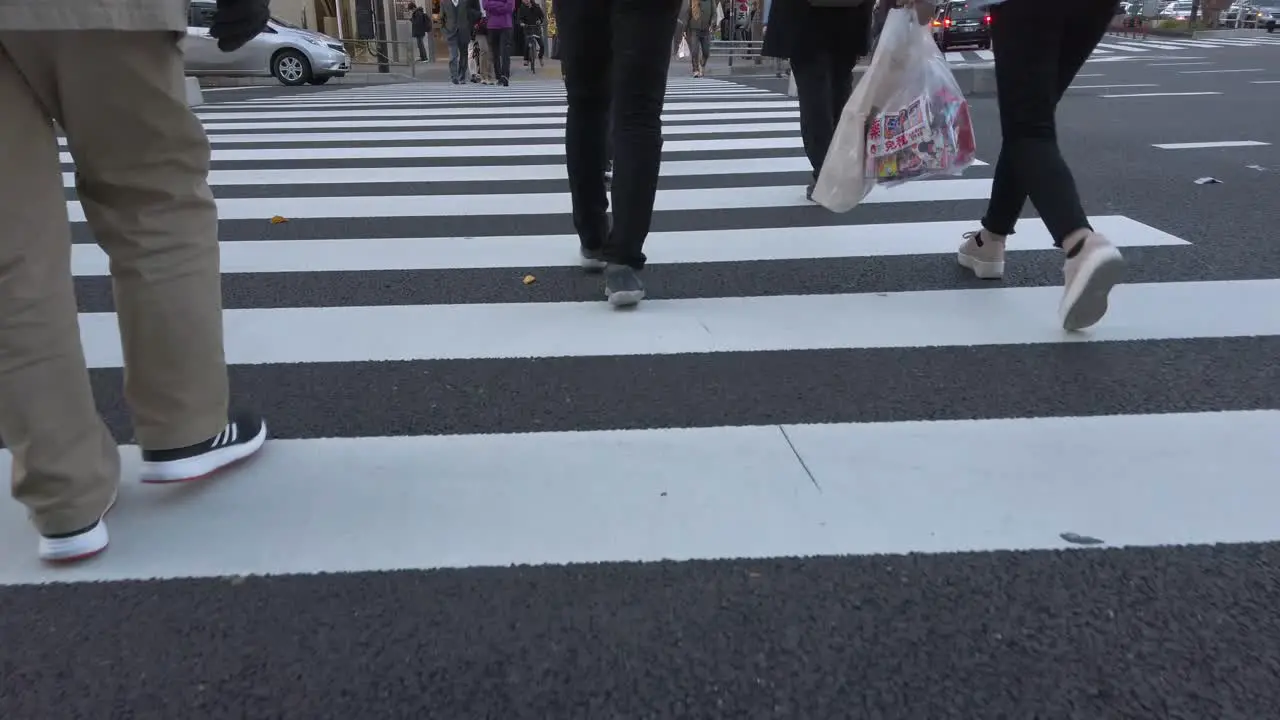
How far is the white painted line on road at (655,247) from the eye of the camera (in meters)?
3.80

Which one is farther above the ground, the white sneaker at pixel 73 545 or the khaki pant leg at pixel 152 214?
the khaki pant leg at pixel 152 214

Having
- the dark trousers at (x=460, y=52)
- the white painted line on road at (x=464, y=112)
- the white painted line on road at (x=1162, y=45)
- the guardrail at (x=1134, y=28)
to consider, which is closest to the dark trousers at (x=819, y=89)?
the white painted line on road at (x=464, y=112)

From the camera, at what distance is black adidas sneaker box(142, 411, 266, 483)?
185cm

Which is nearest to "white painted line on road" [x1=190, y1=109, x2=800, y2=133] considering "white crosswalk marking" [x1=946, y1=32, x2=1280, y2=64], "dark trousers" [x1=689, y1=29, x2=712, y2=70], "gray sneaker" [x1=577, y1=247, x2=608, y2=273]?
"gray sneaker" [x1=577, y1=247, x2=608, y2=273]

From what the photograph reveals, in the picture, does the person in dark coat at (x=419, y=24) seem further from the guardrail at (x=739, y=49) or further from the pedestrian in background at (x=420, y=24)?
the guardrail at (x=739, y=49)

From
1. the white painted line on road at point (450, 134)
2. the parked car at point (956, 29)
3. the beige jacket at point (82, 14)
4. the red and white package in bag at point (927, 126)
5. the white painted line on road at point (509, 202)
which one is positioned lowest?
the white painted line on road at point (509, 202)

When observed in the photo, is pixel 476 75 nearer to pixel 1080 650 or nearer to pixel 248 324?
pixel 248 324

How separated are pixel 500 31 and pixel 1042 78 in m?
14.1

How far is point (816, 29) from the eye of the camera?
459 centimetres

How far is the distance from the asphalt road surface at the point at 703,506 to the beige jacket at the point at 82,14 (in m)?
0.90

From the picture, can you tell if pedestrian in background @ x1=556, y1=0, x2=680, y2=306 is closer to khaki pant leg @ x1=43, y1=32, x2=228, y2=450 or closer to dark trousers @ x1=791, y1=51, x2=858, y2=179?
khaki pant leg @ x1=43, y1=32, x2=228, y2=450

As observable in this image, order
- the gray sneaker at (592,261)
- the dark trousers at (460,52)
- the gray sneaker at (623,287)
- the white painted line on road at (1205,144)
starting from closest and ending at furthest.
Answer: the gray sneaker at (623,287)
the gray sneaker at (592,261)
the white painted line on road at (1205,144)
the dark trousers at (460,52)

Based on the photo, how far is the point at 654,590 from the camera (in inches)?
62.5

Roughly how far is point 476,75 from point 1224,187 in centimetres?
1409
